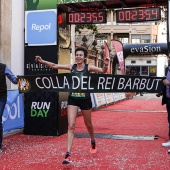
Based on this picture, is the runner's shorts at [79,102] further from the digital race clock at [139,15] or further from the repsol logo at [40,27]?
the repsol logo at [40,27]

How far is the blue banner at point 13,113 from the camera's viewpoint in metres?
8.83

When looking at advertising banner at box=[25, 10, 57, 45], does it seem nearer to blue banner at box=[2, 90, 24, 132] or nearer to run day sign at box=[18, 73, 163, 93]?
blue banner at box=[2, 90, 24, 132]

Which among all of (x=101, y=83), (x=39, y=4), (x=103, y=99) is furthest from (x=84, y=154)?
(x=103, y=99)

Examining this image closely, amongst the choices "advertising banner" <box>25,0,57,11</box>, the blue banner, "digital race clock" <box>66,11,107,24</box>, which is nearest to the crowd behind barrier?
the blue banner

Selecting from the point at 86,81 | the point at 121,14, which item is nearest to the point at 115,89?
the point at 86,81

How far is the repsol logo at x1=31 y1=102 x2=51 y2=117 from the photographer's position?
9453mm

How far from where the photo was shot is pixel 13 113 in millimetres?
9148

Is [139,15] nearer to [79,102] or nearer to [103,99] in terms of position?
[79,102]

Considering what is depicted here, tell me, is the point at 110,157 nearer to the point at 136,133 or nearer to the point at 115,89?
the point at 115,89

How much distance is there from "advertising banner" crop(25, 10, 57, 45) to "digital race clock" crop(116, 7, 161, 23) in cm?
168

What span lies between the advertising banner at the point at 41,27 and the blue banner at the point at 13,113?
1.46 meters

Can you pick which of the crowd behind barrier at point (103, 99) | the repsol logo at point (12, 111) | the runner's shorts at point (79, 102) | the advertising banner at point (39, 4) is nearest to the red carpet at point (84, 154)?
the repsol logo at point (12, 111)

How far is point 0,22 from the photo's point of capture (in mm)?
9539

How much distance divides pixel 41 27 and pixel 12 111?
226 centimetres
